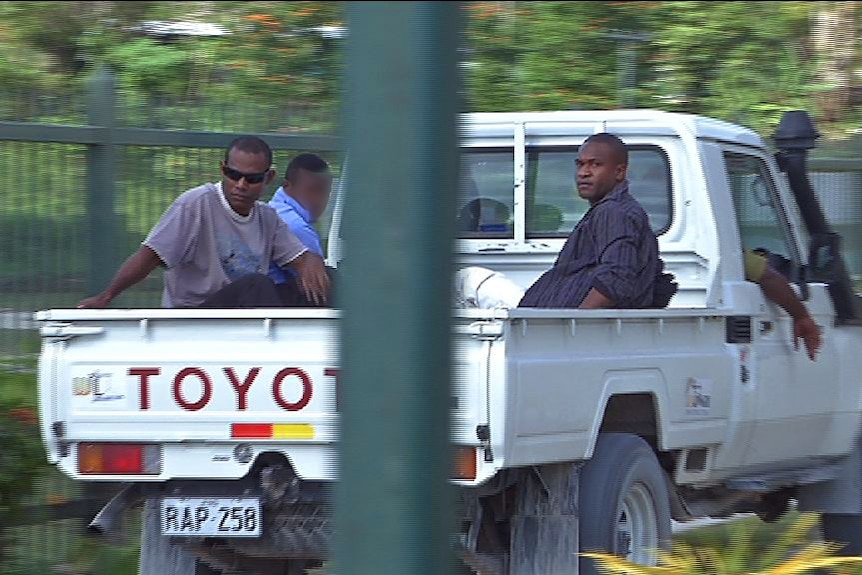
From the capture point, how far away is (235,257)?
633cm

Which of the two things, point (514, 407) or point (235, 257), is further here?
point (235, 257)

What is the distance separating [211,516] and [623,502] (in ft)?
4.80

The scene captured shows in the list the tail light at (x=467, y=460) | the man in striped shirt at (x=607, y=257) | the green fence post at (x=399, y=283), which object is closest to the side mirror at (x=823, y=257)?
the man in striped shirt at (x=607, y=257)

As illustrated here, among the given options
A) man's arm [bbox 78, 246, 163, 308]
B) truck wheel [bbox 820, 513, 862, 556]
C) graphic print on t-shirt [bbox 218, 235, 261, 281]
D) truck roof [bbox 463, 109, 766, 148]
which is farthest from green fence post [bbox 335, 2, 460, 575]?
truck wheel [bbox 820, 513, 862, 556]

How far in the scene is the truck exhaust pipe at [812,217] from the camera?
715 centimetres

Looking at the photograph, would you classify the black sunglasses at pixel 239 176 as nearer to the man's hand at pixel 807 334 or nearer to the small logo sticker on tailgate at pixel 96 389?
the small logo sticker on tailgate at pixel 96 389

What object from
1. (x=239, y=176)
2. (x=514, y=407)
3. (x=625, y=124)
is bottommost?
(x=514, y=407)

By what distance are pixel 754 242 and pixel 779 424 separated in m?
0.85

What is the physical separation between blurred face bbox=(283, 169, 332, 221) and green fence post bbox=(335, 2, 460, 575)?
5216mm

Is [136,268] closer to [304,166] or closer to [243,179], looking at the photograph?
[243,179]

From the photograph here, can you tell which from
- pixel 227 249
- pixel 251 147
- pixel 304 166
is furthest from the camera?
pixel 304 166

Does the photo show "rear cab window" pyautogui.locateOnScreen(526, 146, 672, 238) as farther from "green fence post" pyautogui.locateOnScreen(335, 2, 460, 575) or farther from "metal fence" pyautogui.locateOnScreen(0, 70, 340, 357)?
"green fence post" pyautogui.locateOnScreen(335, 2, 460, 575)

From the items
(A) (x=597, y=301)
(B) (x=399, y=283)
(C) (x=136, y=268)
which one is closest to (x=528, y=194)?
(A) (x=597, y=301)

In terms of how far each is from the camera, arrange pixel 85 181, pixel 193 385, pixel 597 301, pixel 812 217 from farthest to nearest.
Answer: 1. pixel 812 217
2. pixel 85 181
3. pixel 597 301
4. pixel 193 385
